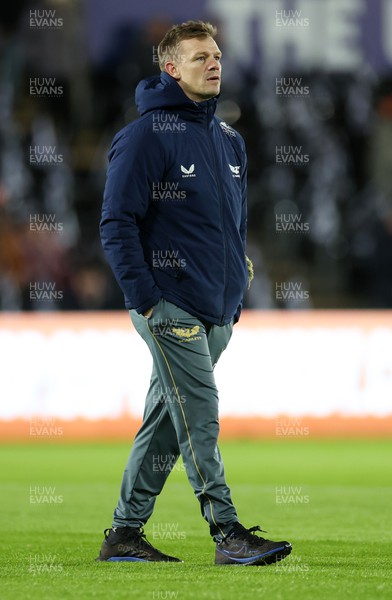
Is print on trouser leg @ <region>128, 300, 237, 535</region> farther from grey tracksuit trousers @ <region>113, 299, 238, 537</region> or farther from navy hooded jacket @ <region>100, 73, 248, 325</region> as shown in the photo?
navy hooded jacket @ <region>100, 73, 248, 325</region>

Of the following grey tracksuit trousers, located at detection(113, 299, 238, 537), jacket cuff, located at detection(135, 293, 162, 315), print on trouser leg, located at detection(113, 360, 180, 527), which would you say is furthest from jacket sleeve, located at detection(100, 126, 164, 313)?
print on trouser leg, located at detection(113, 360, 180, 527)

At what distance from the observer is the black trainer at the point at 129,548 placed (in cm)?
643

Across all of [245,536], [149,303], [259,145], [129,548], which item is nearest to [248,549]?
[245,536]

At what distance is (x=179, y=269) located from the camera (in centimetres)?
627

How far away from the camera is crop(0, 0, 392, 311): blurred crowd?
61.2 feet

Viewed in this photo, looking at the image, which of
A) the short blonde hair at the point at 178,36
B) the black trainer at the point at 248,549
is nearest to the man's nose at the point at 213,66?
the short blonde hair at the point at 178,36

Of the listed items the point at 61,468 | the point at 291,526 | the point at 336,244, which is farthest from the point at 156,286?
the point at 336,244

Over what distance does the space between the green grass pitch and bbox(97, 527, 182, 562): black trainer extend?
11cm

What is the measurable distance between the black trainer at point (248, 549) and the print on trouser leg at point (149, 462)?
0.49 meters

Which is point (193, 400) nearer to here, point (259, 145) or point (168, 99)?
point (168, 99)

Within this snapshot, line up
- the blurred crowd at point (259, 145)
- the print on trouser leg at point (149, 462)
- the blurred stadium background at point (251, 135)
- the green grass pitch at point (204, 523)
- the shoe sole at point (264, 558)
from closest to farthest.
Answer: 1. the green grass pitch at point (204, 523)
2. the shoe sole at point (264, 558)
3. the print on trouser leg at point (149, 462)
4. the blurred stadium background at point (251, 135)
5. the blurred crowd at point (259, 145)

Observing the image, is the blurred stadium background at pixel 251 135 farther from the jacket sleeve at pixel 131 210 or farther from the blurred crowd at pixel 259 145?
the jacket sleeve at pixel 131 210

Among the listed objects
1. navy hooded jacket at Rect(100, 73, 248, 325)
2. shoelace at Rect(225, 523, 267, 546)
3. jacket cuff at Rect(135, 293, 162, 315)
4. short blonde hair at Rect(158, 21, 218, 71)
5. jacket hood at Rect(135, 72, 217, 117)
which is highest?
short blonde hair at Rect(158, 21, 218, 71)

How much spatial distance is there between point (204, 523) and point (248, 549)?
225 centimetres
